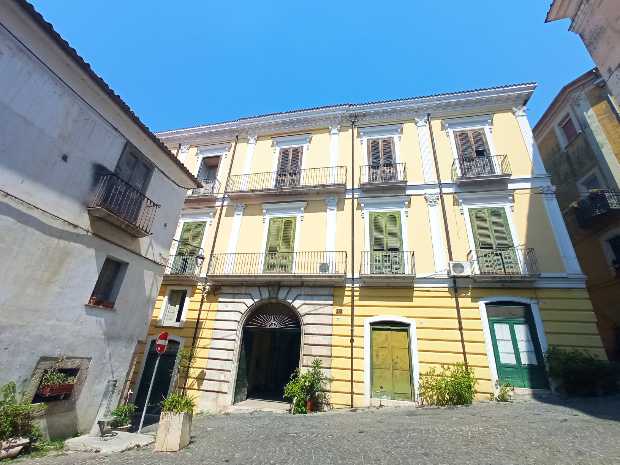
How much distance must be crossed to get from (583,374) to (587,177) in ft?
34.2

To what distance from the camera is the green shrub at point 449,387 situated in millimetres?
8703

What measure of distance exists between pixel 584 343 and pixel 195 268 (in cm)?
1426

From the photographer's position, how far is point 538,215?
37.0 feet

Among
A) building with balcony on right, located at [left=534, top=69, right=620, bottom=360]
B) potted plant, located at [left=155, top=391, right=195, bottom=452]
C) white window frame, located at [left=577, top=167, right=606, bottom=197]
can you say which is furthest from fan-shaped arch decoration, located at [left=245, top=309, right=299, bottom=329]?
white window frame, located at [left=577, top=167, right=606, bottom=197]

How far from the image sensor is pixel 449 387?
8.86m

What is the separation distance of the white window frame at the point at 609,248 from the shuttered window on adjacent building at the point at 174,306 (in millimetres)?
18622

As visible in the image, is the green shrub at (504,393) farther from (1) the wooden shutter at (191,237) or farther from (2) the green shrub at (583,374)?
(1) the wooden shutter at (191,237)

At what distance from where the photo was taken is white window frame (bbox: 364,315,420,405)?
387 inches

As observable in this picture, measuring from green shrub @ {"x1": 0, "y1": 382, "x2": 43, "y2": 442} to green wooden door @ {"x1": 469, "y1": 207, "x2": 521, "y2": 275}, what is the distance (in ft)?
41.9

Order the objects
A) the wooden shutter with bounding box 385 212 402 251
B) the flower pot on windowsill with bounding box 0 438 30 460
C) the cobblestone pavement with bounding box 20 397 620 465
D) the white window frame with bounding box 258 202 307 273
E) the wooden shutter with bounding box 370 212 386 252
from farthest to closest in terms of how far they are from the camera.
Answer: the white window frame with bounding box 258 202 307 273
the wooden shutter with bounding box 370 212 386 252
the wooden shutter with bounding box 385 212 402 251
the flower pot on windowsill with bounding box 0 438 30 460
the cobblestone pavement with bounding box 20 397 620 465

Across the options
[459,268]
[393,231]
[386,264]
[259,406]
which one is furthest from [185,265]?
[459,268]

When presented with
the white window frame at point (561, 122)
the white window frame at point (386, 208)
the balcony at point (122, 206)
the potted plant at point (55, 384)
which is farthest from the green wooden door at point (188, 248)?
the white window frame at point (561, 122)

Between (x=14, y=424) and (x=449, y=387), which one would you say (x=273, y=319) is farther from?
(x=14, y=424)

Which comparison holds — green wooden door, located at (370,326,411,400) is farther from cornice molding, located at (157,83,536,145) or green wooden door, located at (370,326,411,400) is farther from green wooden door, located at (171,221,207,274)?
cornice molding, located at (157,83,536,145)
